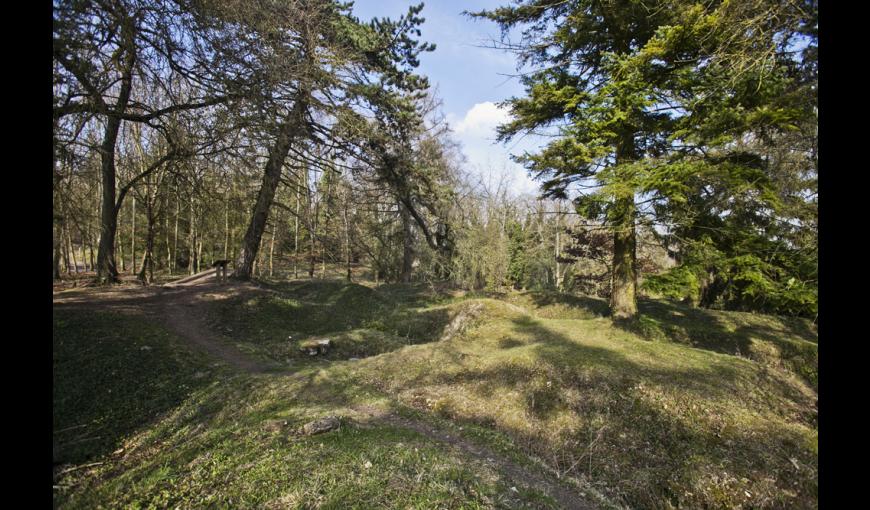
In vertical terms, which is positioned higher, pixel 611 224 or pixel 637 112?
pixel 637 112

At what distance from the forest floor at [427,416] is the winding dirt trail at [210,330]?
0.06 meters

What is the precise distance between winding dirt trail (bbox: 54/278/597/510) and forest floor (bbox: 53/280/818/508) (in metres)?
0.06

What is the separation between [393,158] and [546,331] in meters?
9.00

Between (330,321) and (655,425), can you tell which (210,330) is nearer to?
(330,321)

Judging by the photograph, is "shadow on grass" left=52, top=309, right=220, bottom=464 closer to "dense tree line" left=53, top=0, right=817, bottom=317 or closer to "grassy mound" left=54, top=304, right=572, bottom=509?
"grassy mound" left=54, top=304, right=572, bottom=509

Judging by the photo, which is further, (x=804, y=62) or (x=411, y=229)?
(x=411, y=229)

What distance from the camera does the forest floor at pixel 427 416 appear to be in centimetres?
378

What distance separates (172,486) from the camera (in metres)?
3.52

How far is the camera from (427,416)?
6129 mm

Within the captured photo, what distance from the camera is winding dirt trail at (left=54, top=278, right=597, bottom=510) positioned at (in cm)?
441

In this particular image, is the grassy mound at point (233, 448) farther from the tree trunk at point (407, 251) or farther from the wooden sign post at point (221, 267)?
the tree trunk at point (407, 251)

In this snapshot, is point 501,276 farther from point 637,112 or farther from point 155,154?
point 155,154

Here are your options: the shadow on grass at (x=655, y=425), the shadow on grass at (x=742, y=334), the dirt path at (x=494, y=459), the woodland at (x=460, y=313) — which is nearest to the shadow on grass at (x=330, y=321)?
the woodland at (x=460, y=313)
